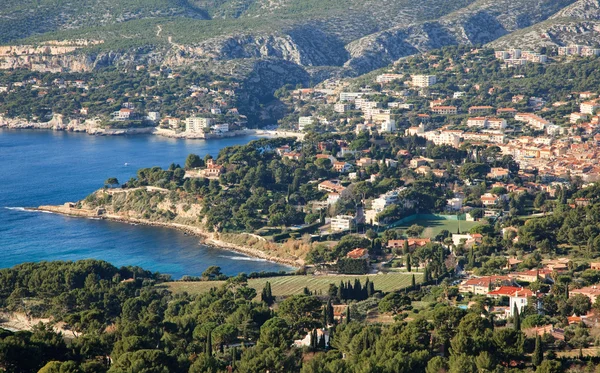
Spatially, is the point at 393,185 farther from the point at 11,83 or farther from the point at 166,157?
the point at 11,83

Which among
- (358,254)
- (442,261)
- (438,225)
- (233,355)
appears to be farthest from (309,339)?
(438,225)

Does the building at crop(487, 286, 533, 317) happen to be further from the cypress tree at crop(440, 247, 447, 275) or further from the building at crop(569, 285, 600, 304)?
the cypress tree at crop(440, 247, 447, 275)

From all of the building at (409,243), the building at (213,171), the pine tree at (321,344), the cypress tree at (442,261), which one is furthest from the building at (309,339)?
the building at (213,171)

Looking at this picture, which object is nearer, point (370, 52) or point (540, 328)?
point (540, 328)

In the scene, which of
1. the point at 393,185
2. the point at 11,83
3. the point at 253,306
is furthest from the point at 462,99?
the point at 253,306

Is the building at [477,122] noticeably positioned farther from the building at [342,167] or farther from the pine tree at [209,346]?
the pine tree at [209,346]

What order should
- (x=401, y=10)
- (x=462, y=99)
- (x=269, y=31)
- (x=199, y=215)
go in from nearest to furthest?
(x=199, y=215) → (x=462, y=99) → (x=269, y=31) → (x=401, y=10)
